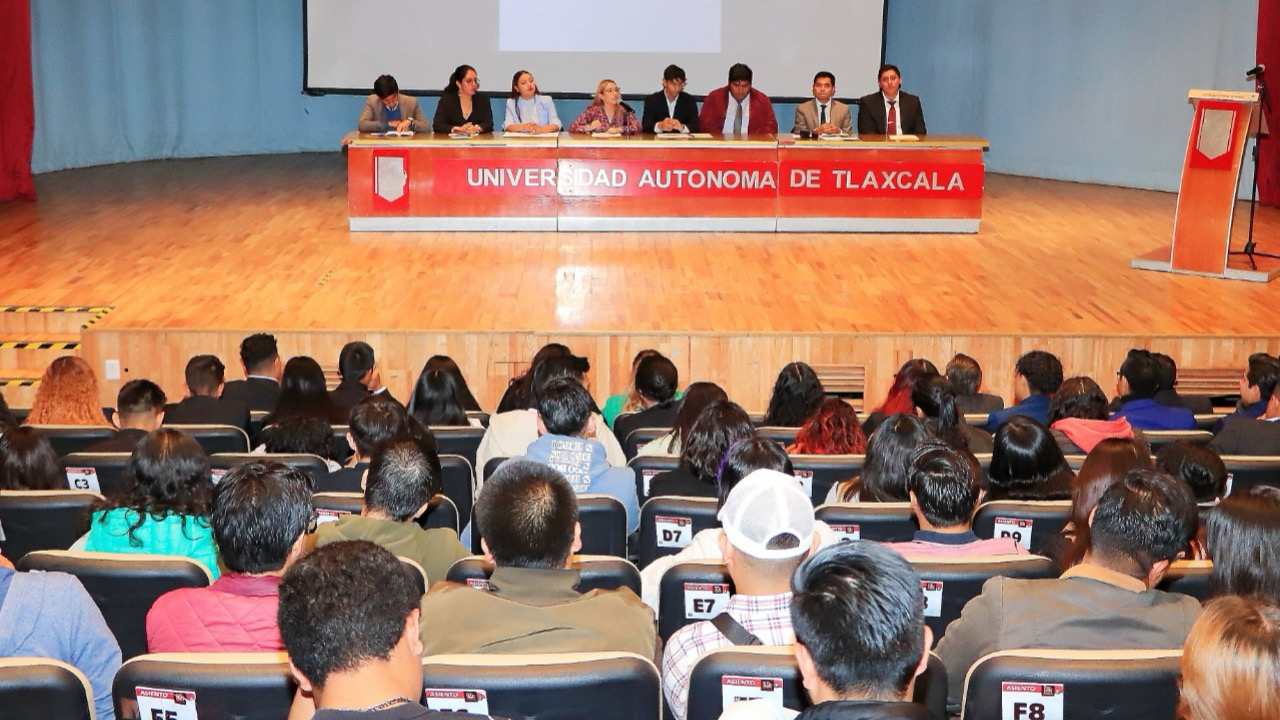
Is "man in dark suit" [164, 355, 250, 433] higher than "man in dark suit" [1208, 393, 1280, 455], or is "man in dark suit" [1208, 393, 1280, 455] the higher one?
"man in dark suit" [1208, 393, 1280, 455]

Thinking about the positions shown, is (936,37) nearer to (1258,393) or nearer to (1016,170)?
(1016,170)

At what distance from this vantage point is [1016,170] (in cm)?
1429

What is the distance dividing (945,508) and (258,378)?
11.9 ft

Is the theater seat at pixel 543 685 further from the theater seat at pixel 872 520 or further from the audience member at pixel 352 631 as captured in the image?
the theater seat at pixel 872 520

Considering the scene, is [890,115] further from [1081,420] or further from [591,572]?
[591,572]

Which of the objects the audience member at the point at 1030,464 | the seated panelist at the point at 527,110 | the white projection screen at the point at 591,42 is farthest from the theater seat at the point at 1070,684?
the white projection screen at the point at 591,42

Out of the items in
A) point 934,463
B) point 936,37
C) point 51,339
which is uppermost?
point 936,37

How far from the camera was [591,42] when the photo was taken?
1352 cm

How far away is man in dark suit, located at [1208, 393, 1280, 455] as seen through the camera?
4.83m

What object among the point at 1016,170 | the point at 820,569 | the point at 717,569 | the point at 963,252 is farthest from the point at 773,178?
the point at 820,569

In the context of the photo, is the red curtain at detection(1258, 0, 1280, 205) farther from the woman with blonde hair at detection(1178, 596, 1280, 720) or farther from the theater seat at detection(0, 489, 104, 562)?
the woman with blonde hair at detection(1178, 596, 1280, 720)

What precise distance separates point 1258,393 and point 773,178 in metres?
5.33

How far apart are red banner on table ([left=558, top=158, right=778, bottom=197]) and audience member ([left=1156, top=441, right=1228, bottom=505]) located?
6.59 m

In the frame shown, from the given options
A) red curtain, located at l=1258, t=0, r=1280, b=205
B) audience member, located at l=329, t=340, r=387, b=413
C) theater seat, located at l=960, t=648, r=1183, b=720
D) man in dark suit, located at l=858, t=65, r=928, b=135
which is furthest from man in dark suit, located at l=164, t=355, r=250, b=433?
red curtain, located at l=1258, t=0, r=1280, b=205
